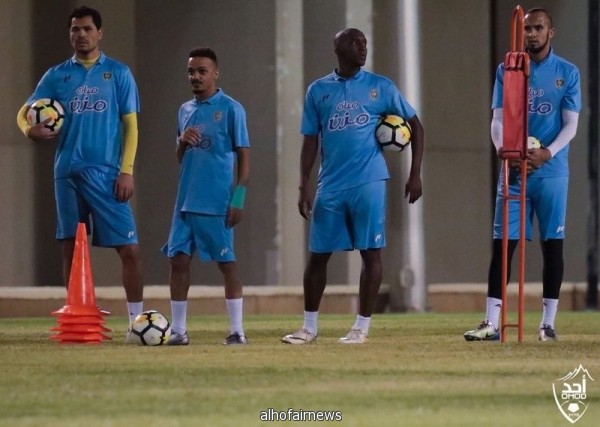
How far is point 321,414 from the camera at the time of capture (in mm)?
6004

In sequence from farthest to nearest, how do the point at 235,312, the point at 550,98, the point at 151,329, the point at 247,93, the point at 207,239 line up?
the point at 247,93
the point at 550,98
the point at 235,312
the point at 207,239
the point at 151,329

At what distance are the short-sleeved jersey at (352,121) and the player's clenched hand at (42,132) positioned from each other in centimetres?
172

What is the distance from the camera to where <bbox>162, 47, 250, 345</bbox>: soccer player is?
9.91 meters

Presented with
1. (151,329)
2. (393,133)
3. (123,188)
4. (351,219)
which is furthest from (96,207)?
(393,133)

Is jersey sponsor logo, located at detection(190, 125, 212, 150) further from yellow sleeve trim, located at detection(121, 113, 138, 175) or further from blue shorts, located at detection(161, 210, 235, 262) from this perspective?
yellow sleeve trim, located at detection(121, 113, 138, 175)

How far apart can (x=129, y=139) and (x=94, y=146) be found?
288 mm

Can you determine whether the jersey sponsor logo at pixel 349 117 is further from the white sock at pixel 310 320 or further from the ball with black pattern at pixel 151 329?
the ball with black pattern at pixel 151 329

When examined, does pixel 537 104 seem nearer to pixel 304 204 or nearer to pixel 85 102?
pixel 304 204

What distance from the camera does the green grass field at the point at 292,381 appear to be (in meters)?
6.04

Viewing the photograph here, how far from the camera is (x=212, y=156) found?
9961 mm

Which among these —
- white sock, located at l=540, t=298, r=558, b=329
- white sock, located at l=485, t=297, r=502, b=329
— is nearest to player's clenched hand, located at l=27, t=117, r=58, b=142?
white sock, located at l=485, t=297, r=502, b=329

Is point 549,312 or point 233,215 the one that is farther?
point 549,312

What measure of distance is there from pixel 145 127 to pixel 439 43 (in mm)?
3488

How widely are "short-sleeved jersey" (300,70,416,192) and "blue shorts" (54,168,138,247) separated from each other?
1.37 metres
